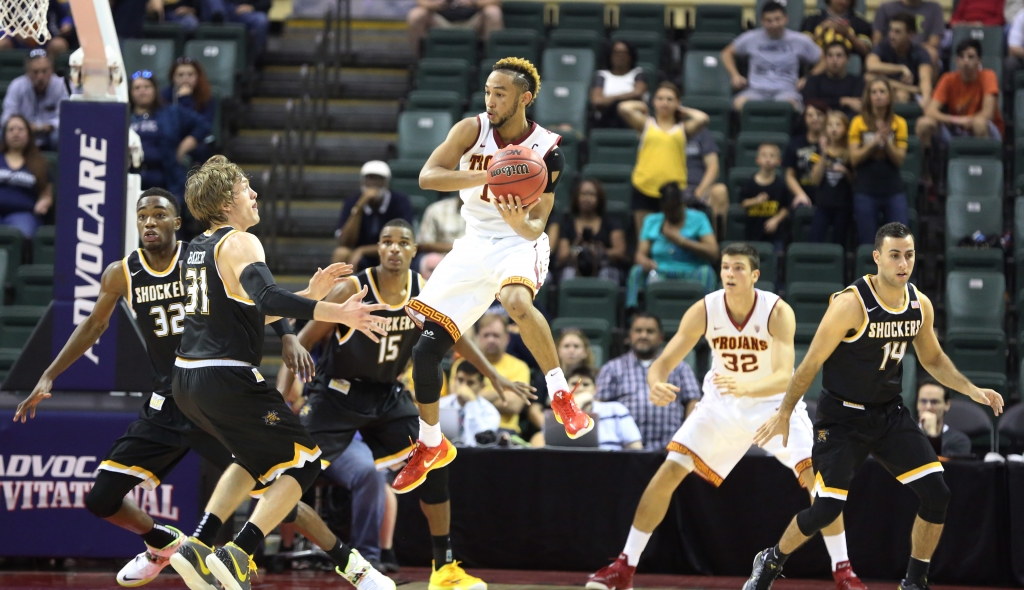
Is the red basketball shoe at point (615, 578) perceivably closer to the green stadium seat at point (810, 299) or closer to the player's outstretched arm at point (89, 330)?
the player's outstretched arm at point (89, 330)

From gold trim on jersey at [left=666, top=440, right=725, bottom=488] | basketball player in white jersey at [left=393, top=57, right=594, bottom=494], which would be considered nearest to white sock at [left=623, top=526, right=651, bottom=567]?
gold trim on jersey at [left=666, top=440, right=725, bottom=488]

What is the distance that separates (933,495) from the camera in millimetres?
6402

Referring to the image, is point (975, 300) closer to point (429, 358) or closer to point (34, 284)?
point (429, 358)

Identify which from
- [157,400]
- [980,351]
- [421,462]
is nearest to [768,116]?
[980,351]

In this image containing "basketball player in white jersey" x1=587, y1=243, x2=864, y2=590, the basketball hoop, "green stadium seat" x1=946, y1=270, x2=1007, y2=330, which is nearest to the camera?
"basketball player in white jersey" x1=587, y1=243, x2=864, y2=590

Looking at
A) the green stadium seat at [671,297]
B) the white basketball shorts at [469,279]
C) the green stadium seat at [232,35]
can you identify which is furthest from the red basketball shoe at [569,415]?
the green stadium seat at [232,35]

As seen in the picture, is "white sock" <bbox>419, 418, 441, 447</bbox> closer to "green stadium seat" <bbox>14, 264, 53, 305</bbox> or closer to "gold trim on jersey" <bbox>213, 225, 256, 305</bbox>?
"gold trim on jersey" <bbox>213, 225, 256, 305</bbox>

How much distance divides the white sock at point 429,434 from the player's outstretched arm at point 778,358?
161 centimetres

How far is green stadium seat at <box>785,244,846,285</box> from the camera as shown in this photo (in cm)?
1036

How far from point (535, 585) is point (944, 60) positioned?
8.28 m

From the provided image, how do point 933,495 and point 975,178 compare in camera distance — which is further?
point 975,178

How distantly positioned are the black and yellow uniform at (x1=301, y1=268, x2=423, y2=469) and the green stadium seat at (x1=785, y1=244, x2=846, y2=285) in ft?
14.0

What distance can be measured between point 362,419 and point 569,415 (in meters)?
1.72

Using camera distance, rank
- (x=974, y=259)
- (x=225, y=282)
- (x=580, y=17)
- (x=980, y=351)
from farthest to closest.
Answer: (x=580, y=17), (x=974, y=259), (x=980, y=351), (x=225, y=282)
